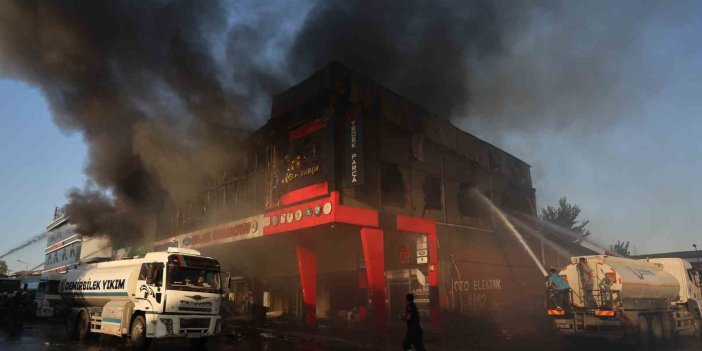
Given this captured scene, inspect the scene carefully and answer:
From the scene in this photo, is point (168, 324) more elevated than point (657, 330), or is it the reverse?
point (168, 324)

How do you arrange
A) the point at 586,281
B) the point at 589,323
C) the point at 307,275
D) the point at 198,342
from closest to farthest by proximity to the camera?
the point at 198,342 → the point at 589,323 → the point at 586,281 → the point at 307,275

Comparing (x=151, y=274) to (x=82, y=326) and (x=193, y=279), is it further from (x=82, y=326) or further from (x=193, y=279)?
(x=82, y=326)

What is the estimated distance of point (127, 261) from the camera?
13695 millimetres

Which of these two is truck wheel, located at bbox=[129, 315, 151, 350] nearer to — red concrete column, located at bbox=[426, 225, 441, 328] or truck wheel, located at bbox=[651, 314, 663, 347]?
red concrete column, located at bbox=[426, 225, 441, 328]

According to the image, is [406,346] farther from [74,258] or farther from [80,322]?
[74,258]

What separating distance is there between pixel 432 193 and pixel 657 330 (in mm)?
11752

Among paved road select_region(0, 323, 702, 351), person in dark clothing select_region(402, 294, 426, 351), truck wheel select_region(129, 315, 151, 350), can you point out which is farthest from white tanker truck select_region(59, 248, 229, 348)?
person in dark clothing select_region(402, 294, 426, 351)

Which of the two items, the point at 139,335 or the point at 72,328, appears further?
the point at 72,328

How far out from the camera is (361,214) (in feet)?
63.2

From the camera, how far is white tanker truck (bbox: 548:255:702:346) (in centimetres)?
1351

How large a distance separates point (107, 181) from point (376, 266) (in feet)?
54.2

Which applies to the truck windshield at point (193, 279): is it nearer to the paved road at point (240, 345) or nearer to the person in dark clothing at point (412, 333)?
the paved road at point (240, 345)

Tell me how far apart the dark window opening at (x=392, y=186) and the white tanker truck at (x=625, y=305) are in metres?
8.50

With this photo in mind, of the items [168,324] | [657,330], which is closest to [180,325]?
[168,324]
